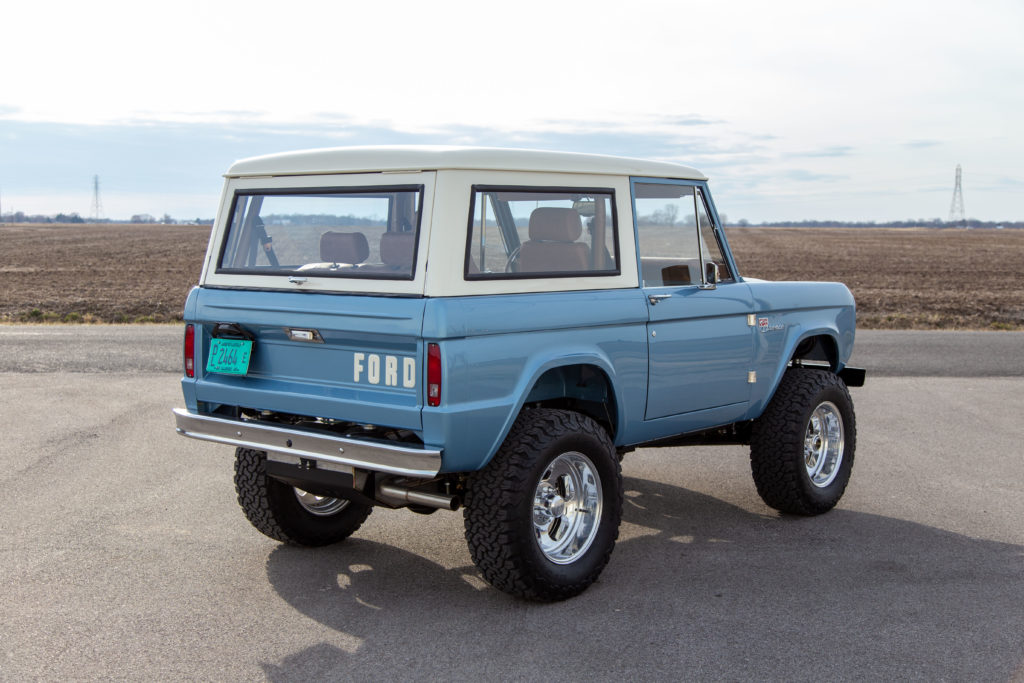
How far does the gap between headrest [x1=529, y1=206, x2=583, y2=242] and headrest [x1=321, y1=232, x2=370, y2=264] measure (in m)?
0.82

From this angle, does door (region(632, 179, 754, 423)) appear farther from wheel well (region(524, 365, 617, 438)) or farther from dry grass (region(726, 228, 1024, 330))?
dry grass (region(726, 228, 1024, 330))

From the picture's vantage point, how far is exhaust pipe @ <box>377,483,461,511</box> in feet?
14.8

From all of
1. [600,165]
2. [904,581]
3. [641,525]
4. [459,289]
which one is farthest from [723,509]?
[459,289]

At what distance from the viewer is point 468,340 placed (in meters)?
4.23

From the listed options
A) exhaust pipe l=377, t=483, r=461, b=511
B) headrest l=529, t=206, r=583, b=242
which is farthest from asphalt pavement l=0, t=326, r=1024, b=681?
headrest l=529, t=206, r=583, b=242

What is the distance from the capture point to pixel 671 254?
5.68 m

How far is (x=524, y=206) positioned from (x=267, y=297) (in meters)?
1.30

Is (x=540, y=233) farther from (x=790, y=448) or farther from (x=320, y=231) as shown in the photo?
(x=790, y=448)

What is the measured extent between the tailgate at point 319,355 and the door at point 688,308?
1475 mm

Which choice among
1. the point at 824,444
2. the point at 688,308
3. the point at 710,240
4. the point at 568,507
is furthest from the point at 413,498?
the point at 824,444

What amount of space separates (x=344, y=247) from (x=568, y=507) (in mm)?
1648

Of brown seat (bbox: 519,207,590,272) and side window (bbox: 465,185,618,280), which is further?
brown seat (bbox: 519,207,590,272)

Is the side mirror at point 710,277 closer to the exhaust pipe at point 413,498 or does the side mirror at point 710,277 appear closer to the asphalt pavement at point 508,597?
the asphalt pavement at point 508,597

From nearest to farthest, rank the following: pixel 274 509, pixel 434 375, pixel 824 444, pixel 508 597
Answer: pixel 434 375 → pixel 508 597 → pixel 274 509 → pixel 824 444
